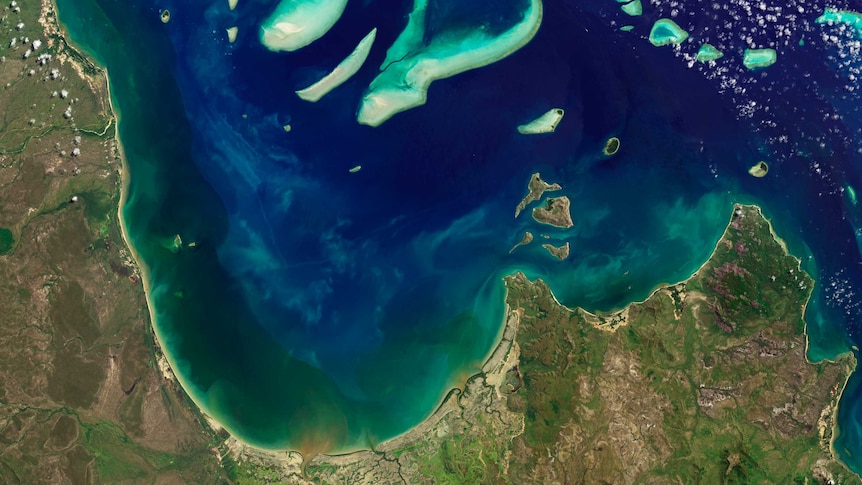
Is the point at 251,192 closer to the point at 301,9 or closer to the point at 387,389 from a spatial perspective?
the point at 301,9

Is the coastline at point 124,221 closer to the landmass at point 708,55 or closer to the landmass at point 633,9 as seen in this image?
the landmass at point 633,9

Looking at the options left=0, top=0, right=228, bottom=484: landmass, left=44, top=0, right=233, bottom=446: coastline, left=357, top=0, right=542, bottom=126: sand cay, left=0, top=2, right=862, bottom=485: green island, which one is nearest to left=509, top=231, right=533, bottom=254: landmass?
left=0, top=2, right=862, bottom=485: green island

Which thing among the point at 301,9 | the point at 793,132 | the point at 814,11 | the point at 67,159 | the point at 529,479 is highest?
the point at 301,9

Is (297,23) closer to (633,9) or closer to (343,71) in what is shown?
(343,71)

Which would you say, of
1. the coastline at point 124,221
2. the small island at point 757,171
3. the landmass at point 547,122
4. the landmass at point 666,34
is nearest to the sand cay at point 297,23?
the coastline at point 124,221

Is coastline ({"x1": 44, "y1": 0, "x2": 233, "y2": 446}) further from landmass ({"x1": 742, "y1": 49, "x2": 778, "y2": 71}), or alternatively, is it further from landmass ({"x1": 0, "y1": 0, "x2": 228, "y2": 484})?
landmass ({"x1": 742, "y1": 49, "x2": 778, "y2": 71})

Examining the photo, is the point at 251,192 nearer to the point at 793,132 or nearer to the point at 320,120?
the point at 320,120

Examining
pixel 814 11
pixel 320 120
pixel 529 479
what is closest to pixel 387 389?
pixel 529 479

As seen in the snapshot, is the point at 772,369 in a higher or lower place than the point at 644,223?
lower

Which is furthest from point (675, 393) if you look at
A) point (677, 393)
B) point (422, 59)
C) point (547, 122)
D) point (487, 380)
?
point (422, 59)
